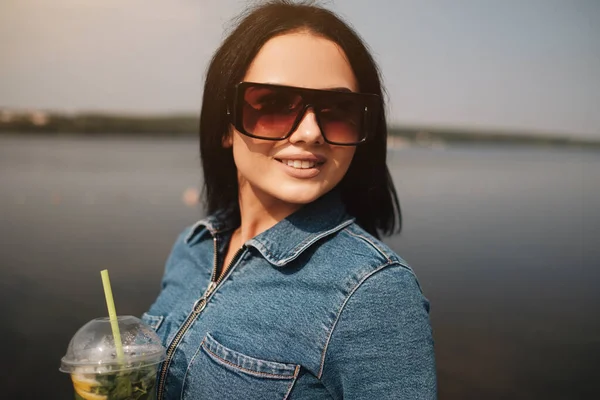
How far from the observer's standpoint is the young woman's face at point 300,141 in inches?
57.9

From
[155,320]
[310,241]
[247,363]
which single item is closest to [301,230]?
[310,241]

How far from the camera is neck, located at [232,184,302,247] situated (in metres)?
1.68

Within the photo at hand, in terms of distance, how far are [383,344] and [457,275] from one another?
6131mm

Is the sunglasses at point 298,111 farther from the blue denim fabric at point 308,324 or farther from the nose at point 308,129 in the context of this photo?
the blue denim fabric at point 308,324

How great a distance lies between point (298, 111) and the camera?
147cm

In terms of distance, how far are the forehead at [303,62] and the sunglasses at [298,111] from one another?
0.03 meters

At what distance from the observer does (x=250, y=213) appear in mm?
1775

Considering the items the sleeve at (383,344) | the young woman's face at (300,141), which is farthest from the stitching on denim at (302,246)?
the sleeve at (383,344)

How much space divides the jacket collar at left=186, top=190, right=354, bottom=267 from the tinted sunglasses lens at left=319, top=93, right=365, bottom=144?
0.68ft

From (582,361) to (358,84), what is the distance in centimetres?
523

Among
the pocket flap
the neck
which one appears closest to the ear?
the neck

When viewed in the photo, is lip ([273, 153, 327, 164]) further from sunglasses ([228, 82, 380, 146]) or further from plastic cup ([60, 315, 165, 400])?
plastic cup ([60, 315, 165, 400])

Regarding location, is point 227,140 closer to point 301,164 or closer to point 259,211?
point 259,211

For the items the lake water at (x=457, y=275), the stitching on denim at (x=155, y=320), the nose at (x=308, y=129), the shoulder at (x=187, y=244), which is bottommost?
the lake water at (x=457, y=275)
